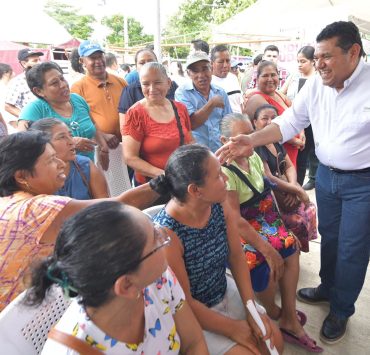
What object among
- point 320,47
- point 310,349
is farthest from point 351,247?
point 320,47

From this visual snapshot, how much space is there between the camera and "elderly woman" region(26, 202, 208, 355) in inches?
34.3

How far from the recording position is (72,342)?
88cm

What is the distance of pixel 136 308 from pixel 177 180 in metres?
0.59

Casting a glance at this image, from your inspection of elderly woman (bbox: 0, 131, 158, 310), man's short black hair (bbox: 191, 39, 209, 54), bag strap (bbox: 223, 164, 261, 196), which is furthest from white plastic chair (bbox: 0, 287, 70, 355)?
man's short black hair (bbox: 191, 39, 209, 54)

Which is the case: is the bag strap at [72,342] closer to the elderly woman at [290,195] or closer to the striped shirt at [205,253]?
the striped shirt at [205,253]

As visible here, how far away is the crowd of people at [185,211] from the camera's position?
93 centimetres

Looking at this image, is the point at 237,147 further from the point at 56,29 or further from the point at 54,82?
the point at 56,29

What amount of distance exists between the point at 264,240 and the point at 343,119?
81 centimetres

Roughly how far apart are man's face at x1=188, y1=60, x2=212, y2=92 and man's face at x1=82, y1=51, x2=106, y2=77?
0.81 metres

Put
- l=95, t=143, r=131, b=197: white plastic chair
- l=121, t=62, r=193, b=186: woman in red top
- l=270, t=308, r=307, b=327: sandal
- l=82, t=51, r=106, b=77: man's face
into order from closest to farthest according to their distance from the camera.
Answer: l=270, t=308, r=307, b=327: sandal → l=121, t=62, r=193, b=186: woman in red top → l=95, t=143, r=131, b=197: white plastic chair → l=82, t=51, r=106, b=77: man's face

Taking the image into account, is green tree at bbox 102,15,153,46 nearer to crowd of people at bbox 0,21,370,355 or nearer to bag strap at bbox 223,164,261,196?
crowd of people at bbox 0,21,370,355

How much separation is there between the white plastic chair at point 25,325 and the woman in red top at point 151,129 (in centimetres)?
120

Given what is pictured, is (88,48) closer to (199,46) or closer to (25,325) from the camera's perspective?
(199,46)

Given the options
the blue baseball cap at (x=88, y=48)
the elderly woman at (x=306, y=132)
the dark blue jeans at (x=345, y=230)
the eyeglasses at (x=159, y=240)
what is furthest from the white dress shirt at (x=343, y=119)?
the blue baseball cap at (x=88, y=48)
